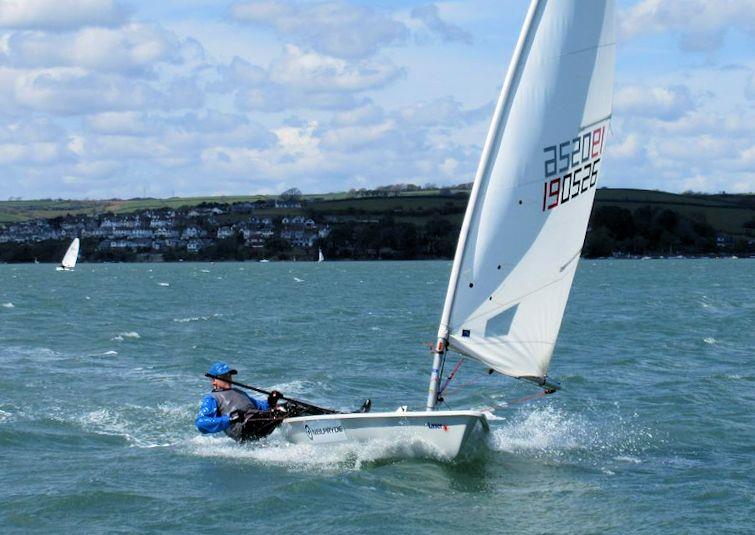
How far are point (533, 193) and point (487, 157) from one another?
2.79 ft

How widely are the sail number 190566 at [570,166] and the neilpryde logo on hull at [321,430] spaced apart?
428 cm

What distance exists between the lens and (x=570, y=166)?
50.5ft

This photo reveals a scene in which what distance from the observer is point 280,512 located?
14625 mm

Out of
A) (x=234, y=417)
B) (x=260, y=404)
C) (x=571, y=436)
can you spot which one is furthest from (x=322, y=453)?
(x=571, y=436)

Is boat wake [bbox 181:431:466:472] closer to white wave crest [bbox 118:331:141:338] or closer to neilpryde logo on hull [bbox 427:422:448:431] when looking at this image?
neilpryde logo on hull [bbox 427:422:448:431]

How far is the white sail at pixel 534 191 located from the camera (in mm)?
14680

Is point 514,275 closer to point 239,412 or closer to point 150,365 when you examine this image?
point 239,412

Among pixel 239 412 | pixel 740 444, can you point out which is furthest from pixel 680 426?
pixel 239 412

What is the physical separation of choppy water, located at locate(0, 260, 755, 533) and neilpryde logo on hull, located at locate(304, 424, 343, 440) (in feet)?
0.87

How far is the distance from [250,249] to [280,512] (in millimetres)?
184352

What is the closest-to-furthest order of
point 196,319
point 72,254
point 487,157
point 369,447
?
1. point 487,157
2. point 369,447
3. point 196,319
4. point 72,254

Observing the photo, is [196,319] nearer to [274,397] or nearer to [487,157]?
[274,397]

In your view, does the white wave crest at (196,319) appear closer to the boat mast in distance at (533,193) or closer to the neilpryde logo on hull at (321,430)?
the neilpryde logo on hull at (321,430)

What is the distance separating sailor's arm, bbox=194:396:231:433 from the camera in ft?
57.8
